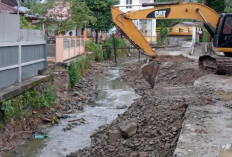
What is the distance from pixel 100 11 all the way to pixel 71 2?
876 cm

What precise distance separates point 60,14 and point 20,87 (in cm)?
1348

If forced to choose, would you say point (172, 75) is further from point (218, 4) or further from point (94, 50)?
point (218, 4)

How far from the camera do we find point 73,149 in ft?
28.7

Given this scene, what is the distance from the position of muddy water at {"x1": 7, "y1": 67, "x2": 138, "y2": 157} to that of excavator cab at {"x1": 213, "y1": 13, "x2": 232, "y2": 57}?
4.34 m

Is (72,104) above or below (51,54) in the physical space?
below

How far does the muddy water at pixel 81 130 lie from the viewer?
28.1 feet

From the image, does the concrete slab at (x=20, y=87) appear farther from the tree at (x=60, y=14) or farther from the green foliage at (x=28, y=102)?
the tree at (x=60, y=14)

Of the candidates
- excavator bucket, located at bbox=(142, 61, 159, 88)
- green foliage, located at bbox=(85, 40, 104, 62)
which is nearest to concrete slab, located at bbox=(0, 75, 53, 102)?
excavator bucket, located at bbox=(142, 61, 159, 88)

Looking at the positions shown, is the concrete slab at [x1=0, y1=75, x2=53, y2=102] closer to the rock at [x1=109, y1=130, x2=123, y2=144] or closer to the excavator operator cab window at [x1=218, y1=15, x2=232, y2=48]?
the rock at [x1=109, y1=130, x2=123, y2=144]

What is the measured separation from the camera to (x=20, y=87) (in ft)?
31.1

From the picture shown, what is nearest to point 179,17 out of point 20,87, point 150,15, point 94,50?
point 150,15

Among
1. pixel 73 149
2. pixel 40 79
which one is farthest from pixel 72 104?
pixel 73 149

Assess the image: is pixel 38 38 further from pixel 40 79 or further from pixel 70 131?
pixel 70 131

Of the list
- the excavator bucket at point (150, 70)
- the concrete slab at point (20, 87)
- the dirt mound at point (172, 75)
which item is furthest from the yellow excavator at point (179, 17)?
the concrete slab at point (20, 87)
